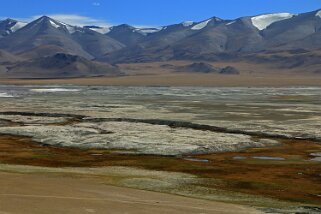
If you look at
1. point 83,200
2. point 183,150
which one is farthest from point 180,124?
point 83,200

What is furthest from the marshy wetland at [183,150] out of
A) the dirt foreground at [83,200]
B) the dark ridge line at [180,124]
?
the dirt foreground at [83,200]

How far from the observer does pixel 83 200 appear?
57.4 ft

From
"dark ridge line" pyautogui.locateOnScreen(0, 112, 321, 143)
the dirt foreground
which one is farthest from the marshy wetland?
the dirt foreground

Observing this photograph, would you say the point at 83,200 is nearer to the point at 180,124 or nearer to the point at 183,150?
the point at 183,150

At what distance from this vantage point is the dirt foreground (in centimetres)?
1584

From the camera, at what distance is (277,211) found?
1872 centimetres

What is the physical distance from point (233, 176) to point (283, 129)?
21333 millimetres

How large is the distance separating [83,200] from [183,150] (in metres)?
19.3

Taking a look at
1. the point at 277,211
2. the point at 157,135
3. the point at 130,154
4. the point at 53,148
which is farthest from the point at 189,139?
the point at 277,211

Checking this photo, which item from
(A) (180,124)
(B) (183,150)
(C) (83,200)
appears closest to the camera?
(C) (83,200)

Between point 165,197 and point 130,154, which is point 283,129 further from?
point 165,197

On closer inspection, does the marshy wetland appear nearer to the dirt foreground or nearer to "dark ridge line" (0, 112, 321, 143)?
"dark ridge line" (0, 112, 321, 143)

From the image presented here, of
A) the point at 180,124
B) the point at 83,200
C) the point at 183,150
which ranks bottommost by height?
the point at 183,150

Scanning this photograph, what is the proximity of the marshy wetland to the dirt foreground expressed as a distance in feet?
5.98
